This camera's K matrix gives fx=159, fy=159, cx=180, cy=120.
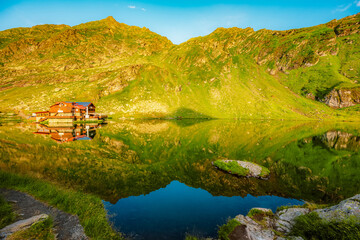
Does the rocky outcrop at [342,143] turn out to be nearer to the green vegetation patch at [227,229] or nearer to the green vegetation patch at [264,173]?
the green vegetation patch at [264,173]

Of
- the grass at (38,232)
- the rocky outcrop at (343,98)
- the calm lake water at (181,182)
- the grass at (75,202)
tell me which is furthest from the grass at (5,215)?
the rocky outcrop at (343,98)

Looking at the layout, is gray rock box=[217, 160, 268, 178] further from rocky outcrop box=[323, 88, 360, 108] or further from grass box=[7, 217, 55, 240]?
rocky outcrop box=[323, 88, 360, 108]

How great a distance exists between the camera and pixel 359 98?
161 metres

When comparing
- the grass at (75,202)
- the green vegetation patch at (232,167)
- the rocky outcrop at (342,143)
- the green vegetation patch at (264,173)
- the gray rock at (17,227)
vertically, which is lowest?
the rocky outcrop at (342,143)

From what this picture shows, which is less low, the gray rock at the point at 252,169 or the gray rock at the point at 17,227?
the gray rock at the point at 17,227

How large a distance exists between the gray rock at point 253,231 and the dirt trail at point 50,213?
1036cm

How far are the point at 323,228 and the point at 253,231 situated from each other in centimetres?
403

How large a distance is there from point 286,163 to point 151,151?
28.2m

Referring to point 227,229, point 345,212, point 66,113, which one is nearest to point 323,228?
point 345,212

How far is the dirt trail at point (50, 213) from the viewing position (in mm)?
9825

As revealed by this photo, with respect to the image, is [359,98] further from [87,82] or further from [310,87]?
[87,82]

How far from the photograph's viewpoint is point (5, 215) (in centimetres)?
1038

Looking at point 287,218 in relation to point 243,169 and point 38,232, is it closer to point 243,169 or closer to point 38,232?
point 243,169

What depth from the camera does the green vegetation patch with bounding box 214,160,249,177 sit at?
2472 cm
